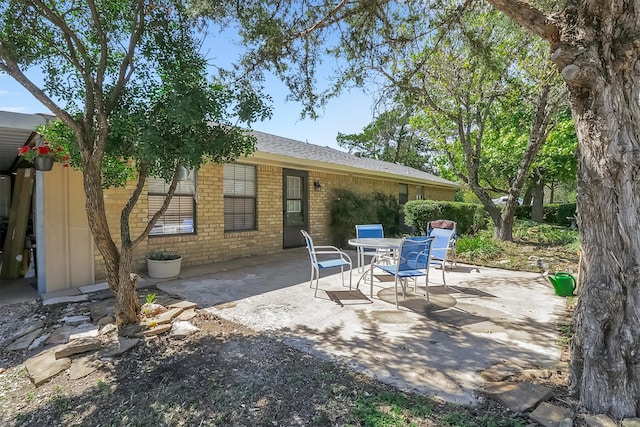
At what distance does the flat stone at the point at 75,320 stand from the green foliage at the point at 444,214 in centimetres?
1001

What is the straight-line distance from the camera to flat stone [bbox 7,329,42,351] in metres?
3.45

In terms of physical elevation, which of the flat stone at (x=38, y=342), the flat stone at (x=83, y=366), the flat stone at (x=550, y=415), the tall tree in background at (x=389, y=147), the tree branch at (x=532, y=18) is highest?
the tall tree in background at (x=389, y=147)

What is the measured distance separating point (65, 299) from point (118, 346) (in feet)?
6.42

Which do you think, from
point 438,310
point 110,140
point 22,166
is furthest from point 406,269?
point 22,166

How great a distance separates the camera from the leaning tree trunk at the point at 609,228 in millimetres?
2113

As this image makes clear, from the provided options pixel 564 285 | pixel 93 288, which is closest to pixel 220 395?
pixel 93 288

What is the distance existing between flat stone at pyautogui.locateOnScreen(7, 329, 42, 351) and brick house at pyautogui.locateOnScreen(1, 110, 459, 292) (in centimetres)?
161

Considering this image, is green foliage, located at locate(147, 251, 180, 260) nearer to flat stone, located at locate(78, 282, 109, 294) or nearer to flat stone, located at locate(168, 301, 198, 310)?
flat stone, located at locate(78, 282, 109, 294)

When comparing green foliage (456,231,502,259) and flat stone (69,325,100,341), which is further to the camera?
green foliage (456,231,502,259)

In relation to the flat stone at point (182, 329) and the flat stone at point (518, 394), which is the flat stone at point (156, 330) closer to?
the flat stone at point (182, 329)

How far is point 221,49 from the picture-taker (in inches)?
187

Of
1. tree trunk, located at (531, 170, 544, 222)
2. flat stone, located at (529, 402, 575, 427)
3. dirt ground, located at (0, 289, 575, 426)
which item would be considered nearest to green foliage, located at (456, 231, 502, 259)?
dirt ground, located at (0, 289, 575, 426)

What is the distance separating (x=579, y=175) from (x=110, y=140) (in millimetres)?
4020

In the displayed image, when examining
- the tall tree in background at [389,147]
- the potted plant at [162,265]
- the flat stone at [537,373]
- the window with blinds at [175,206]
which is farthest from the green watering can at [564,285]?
the tall tree in background at [389,147]
